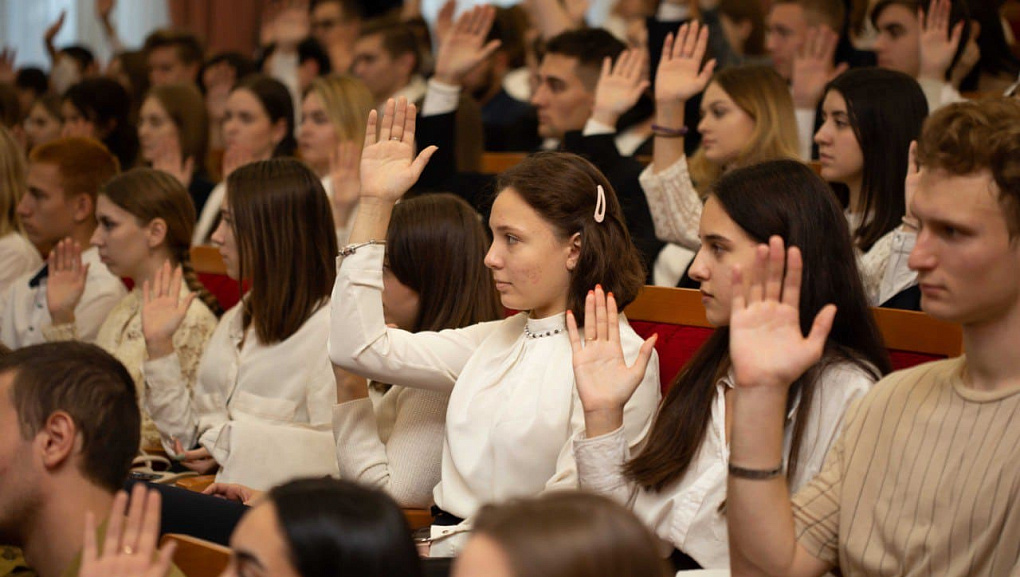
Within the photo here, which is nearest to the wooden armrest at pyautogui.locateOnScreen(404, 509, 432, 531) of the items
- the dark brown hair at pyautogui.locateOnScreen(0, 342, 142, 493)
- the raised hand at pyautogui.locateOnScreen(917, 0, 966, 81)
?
the dark brown hair at pyautogui.locateOnScreen(0, 342, 142, 493)

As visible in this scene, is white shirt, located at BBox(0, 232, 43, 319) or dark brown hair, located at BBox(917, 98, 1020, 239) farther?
white shirt, located at BBox(0, 232, 43, 319)

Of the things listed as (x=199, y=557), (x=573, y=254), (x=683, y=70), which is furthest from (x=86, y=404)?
(x=683, y=70)

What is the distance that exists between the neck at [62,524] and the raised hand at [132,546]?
0.27 metres

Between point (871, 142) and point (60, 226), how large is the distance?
2.71 m

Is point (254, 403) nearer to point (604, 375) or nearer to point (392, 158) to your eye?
point (392, 158)

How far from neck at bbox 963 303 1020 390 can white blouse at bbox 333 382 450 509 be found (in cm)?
129

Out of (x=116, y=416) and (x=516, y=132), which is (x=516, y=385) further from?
(x=516, y=132)

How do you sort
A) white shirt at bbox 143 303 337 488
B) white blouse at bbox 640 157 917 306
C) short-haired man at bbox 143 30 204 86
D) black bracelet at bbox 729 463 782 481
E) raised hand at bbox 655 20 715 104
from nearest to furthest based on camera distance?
black bracelet at bbox 729 463 782 481, white shirt at bbox 143 303 337 488, white blouse at bbox 640 157 917 306, raised hand at bbox 655 20 715 104, short-haired man at bbox 143 30 204 86

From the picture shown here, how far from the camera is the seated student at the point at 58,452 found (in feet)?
6.19

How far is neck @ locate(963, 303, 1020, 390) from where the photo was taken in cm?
162

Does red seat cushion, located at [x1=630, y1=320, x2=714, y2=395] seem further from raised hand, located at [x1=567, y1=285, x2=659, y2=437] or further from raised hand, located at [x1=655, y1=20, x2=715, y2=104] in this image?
raised hand, located at [x1=655, y1=20, x2=715, y2=104]

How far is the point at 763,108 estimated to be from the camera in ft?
11.9

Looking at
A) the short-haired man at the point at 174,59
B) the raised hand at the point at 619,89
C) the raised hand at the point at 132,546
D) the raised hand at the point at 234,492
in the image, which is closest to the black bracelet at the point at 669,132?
the raised hand at the point at 619,89

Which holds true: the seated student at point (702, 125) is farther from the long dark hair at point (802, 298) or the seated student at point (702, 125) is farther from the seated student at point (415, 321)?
the long dark hair at point (802, 298)
